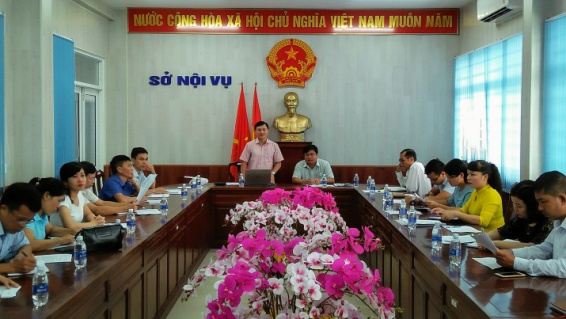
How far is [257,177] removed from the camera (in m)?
6.91

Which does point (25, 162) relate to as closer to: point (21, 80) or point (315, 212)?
point (21, 80)

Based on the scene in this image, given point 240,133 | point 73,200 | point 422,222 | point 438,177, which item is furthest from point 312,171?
point 73,200

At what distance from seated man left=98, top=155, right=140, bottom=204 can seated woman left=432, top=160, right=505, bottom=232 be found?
9.29ft

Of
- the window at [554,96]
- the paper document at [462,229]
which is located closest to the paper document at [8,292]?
the paper document at [462,229]

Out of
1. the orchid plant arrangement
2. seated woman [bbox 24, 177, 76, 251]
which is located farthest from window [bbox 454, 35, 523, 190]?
the orchid plant arrangement

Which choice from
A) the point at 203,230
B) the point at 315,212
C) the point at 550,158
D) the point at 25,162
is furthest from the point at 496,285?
the point at 25,162

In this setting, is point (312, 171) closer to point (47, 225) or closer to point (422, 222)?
point (422, 222)

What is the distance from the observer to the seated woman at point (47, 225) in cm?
310

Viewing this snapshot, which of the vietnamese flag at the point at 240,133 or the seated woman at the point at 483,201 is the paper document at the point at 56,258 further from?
the vietnamese flag at the point at 240,133

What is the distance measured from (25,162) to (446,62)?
6270mm

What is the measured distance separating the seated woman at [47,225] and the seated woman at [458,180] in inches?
113

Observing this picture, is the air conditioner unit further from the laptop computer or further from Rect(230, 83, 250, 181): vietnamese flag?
Rect(230, 83, 250, 181): vietnamese flag

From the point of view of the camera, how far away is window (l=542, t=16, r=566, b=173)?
5508 millimetres

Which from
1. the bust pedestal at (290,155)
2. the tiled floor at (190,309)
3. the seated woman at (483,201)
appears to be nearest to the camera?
the seated woman at (483,201)
